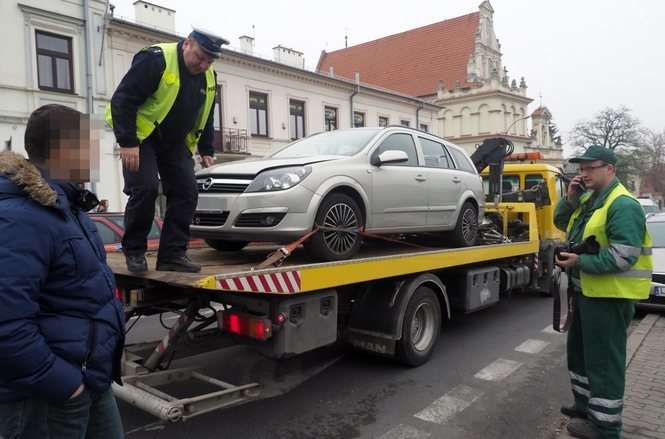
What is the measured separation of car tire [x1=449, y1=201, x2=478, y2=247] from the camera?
656 centimetres

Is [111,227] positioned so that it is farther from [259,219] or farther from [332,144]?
[259,219]

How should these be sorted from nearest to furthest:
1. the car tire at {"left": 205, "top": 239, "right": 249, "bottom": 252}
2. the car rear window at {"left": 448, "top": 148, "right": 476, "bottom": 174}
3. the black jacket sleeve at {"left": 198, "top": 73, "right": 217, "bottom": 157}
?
1. the black jacket sleeve at {"left": 198, "top": 73, "right": 217, "bottom": 157}
2. the car tire at {"left": 205, "top": 239, "right": 249, "bottom": 252}
3. the car rear window at {"left": 448, "top": 148, "right": 476, "bottom": 174}

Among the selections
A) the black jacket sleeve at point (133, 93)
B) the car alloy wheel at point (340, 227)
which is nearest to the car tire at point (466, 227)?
the car alloy wheel at point (340, 227)

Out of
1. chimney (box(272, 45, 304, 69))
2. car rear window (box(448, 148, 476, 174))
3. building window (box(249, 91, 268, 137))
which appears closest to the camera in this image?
car rear window (box(448, 148, 476, 174))

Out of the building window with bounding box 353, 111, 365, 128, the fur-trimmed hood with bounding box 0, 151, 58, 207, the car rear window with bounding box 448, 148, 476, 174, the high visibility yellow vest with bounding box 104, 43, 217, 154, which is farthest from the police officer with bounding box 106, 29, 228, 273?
the building window with bounding box 353, 111, 365, 128

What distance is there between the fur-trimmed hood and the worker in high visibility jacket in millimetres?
3204

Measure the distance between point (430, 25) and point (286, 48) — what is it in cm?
3054

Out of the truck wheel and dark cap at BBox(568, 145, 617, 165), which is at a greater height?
dark cap at BBox(568, 145, 617, 165)

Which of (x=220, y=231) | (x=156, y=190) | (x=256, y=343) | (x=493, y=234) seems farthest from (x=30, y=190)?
(x=493, y=234)

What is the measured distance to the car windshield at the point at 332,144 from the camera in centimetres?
535

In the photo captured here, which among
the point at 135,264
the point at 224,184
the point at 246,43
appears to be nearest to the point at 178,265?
the point at 135,264

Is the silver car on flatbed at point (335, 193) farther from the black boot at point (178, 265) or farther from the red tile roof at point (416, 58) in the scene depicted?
the red tile roof at point (416, 58)

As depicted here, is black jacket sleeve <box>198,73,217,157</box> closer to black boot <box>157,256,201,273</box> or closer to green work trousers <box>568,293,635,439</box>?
black boot <box>157,256,201,273</box>

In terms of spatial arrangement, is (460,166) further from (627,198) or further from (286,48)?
(286,48)
